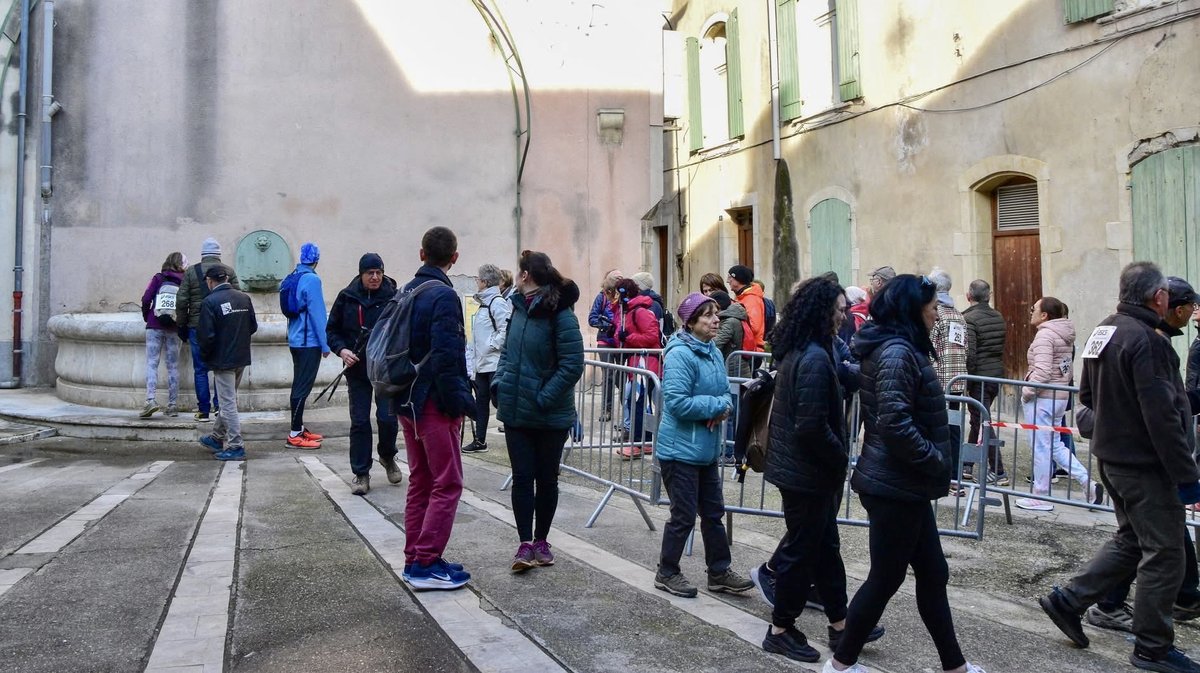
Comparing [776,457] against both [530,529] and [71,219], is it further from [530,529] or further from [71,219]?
[71,219]

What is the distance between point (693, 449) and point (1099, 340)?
182 cm

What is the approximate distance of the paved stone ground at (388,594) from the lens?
3.93 meters

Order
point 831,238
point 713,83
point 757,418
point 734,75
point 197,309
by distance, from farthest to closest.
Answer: point 713,83
point 734,75
point 831,238
point 197,309
point 757,418

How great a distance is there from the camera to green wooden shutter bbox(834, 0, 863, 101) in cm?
1489

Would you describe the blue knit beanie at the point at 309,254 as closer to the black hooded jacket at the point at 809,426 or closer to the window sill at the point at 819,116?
the black hooded jacket at the point at 809,426

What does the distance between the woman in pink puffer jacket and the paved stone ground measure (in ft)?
0.95

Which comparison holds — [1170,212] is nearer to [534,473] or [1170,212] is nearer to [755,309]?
[755,309]

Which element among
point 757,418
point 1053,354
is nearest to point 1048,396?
point 1053,354

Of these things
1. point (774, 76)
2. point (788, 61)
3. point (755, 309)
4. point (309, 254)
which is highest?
point (788, 61)

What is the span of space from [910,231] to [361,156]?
26.0 ft

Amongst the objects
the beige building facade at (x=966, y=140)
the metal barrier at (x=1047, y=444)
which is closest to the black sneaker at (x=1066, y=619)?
the metal barrier at (x=1047, y=444)

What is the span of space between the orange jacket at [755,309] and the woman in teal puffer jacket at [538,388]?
185 inches

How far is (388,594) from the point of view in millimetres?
4695

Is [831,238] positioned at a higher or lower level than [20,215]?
lower
